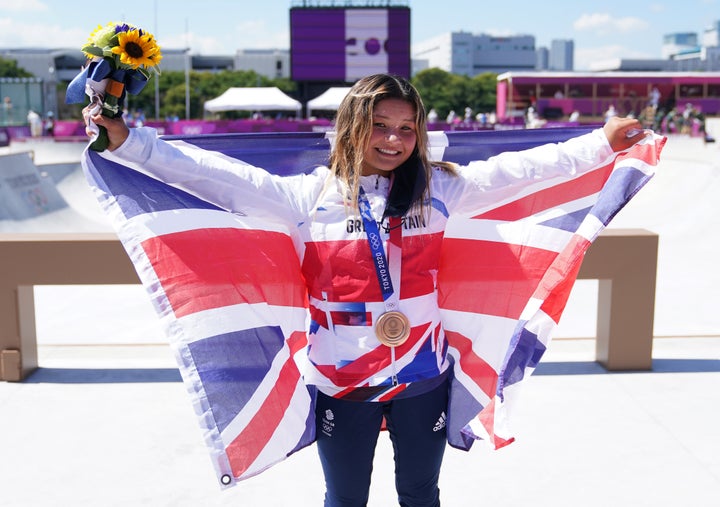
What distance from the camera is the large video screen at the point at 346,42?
3800 cm

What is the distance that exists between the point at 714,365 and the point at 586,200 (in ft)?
10.2

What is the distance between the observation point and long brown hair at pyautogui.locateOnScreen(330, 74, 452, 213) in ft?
6.89

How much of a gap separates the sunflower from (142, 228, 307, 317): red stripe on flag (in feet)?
1.97

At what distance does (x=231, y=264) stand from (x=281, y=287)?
0.60 ft

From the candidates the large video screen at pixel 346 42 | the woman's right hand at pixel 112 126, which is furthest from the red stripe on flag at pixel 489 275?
the large video screen at pixel 346 42

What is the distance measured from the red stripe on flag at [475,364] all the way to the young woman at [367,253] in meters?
0.25

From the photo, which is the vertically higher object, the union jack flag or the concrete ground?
the union jack flag

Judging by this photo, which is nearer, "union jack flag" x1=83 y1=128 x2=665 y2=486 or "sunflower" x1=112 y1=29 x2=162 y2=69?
"sunflower" x1=112 y1=29 x2=162 y2=69

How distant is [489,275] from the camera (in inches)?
104

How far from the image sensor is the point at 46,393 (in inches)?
187

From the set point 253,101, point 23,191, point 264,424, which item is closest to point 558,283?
point 264,424

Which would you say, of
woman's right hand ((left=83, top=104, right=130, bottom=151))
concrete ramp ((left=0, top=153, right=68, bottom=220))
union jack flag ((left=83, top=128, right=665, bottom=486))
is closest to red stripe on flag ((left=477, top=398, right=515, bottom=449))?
union jack flag ((left=83, top=128, right=665, bottom=486))

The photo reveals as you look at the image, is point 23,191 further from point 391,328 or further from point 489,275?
point 391,328

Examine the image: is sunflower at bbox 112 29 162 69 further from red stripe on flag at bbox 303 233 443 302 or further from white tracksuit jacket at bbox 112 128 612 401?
red stripe on flag at bbox 303 233 443 302
